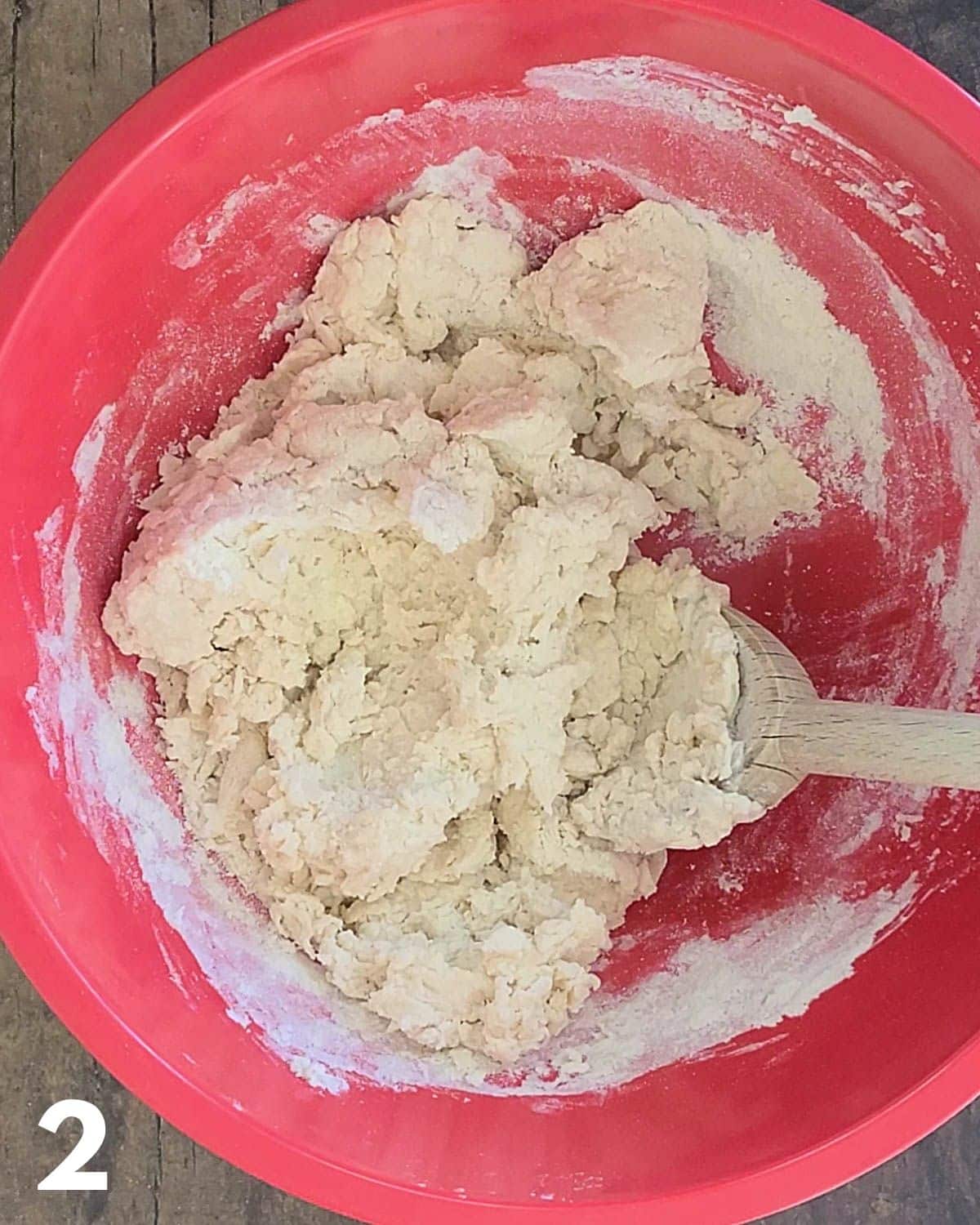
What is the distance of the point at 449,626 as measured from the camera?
1.37 meters

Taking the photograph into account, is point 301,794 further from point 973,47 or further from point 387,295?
point 973,47

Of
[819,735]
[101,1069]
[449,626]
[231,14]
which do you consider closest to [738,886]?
[819,735]

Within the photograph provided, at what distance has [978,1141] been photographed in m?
1.61

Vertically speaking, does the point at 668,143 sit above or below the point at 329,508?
above

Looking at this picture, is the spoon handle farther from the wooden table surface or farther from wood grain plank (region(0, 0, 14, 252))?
wood grain plank (region(0, 0, 14, 252))

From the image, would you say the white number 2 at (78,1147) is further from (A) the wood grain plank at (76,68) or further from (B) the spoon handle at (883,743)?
(A) the wood grain plank at (76,68)

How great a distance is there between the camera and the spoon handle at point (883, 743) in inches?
45.8

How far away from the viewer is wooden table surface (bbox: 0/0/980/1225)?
1563mm

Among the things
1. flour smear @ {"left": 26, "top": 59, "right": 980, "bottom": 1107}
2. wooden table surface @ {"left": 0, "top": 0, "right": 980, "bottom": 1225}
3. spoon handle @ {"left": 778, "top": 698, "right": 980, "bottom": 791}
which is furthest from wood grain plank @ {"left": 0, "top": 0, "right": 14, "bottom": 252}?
spoon handle @ {"left": 778, "top": 698, "right": 980, "bottom": 791}

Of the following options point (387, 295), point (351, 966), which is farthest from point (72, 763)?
point (387, 295)

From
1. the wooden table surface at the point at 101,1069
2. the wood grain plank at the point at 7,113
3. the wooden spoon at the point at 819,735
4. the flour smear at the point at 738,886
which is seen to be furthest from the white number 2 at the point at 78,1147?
the wood grain plank at the point at 7,113

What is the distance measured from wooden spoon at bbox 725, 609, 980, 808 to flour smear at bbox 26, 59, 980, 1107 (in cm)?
18

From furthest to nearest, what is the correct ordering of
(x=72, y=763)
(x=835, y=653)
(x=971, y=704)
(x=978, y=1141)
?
(x=978, y=1141) < (x=835, y=653) < (x=971, y=704) < (x=72, y=763)

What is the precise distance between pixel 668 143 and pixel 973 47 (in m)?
0.53
